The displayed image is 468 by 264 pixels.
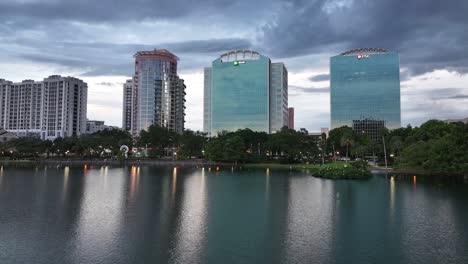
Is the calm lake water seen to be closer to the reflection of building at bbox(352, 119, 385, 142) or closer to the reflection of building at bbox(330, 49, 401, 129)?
the reflection of building at bbox(352, 119, 385, 142)

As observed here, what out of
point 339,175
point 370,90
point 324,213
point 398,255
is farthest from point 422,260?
point 370,90

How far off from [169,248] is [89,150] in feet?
446

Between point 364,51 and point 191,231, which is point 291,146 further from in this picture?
point 191,231

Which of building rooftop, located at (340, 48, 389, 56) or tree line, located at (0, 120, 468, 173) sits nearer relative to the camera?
tree line, located at (0, 120, 468, 173)

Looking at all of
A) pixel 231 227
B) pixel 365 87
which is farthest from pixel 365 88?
pixel 231 227

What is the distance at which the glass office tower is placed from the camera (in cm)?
17225

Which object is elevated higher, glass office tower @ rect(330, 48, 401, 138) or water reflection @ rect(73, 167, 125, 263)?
glass office tower @ rect(330, 48, 401, 138)

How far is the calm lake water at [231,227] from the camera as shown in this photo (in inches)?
931

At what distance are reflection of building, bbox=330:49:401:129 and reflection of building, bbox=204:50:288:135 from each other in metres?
28.8

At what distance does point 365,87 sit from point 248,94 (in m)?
56.3

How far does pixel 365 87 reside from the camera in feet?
577

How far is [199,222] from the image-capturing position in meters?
32.4

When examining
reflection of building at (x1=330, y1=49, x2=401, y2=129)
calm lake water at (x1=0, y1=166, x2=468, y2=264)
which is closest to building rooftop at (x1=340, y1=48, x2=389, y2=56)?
reflection of building at (x1=330, y1=49, x2=401, y2=129)

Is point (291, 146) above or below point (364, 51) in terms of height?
below
